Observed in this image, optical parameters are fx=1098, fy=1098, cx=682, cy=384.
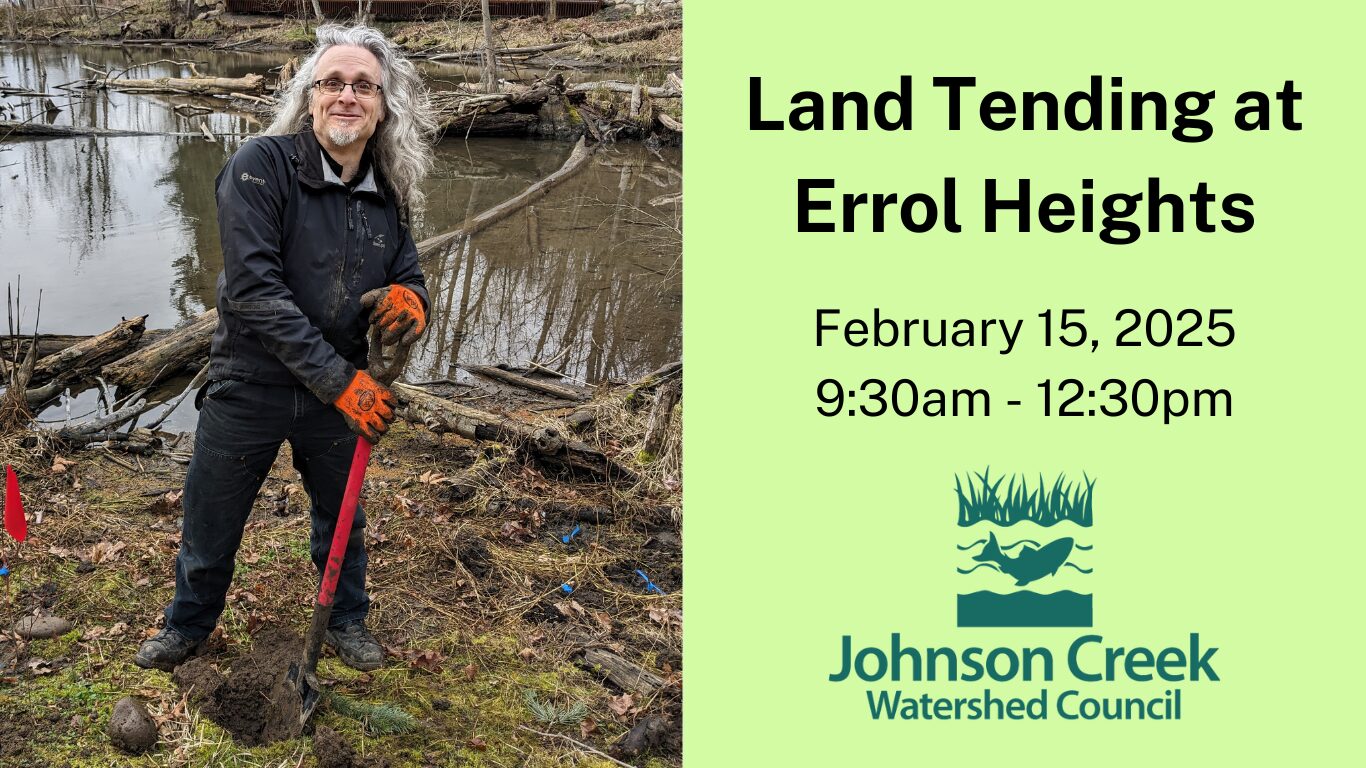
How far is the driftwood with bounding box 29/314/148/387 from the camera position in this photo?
739cm

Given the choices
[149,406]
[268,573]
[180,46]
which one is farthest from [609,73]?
[268,573]

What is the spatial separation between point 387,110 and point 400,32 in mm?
36822

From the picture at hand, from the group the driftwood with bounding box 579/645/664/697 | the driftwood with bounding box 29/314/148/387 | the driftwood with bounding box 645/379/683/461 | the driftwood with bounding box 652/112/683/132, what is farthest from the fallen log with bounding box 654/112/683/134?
the driftwood with bounding box 579/645/664/697

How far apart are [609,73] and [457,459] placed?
2380cm

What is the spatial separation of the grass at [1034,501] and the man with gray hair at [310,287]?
1.91 m

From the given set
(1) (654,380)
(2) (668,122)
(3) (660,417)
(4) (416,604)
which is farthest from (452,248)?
(2) (668,122)

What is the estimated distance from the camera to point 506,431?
6141 mm

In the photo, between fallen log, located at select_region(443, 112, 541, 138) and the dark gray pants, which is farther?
fallen log, located at select_region(443, 112, 541, 138)

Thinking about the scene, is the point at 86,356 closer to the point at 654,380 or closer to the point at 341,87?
the point at 654,380

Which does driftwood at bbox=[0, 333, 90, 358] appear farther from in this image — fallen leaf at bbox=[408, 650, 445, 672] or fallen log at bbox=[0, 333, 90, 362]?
fallen leaf at bbox=[408, 650, 445, 672]

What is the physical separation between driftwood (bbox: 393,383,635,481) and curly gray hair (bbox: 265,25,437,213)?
2.50 meters

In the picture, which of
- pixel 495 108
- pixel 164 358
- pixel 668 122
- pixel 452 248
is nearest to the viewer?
pixel 164 358

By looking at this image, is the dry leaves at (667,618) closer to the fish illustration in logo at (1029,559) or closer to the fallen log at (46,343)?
the fish illustration in logo at (1029,559)

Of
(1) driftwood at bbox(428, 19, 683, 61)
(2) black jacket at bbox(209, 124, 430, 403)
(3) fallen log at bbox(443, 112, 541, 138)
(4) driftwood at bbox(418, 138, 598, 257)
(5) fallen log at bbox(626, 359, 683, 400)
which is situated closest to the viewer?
(2) black jacket at bbox(209, 124, 430, 403)
